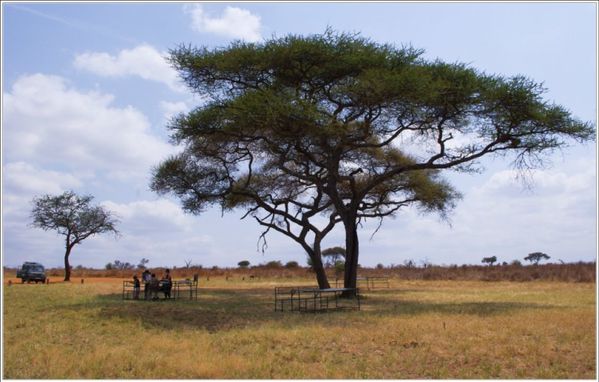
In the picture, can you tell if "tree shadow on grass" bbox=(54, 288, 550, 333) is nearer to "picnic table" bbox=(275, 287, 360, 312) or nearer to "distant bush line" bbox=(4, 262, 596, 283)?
"picnic table" bbox=(275, 287, 360, 312)

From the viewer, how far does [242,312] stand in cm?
2220

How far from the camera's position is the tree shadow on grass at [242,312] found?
1845 centimetres

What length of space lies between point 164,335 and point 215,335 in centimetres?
133

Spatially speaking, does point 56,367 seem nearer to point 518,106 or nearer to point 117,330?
point 117,330

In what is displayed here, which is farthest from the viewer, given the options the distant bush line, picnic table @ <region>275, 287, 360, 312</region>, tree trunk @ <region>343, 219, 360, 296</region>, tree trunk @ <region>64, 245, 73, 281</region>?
tree trunk @ <region>64, 245, 73, 281</region>

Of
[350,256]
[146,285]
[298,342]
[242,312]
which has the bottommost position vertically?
[298,342]

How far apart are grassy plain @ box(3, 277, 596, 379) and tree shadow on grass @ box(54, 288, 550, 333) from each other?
2.4 inches

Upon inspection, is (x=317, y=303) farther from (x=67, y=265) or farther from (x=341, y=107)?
(x=67, y=265)

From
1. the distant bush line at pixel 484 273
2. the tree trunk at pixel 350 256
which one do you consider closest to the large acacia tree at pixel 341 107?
the tree trunk at pixel 350 256

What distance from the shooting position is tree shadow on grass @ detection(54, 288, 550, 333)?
18453mm

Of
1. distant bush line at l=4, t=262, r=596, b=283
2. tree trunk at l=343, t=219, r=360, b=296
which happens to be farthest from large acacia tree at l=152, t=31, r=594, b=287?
distant bush line at l=4, t=262, r=596, b=283

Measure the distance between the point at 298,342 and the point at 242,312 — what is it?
316 inches

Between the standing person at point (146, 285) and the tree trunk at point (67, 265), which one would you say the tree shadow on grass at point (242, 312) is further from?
the tree trunk at point (67, 265)

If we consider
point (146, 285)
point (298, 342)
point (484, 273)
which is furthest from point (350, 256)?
point (484, 273)
